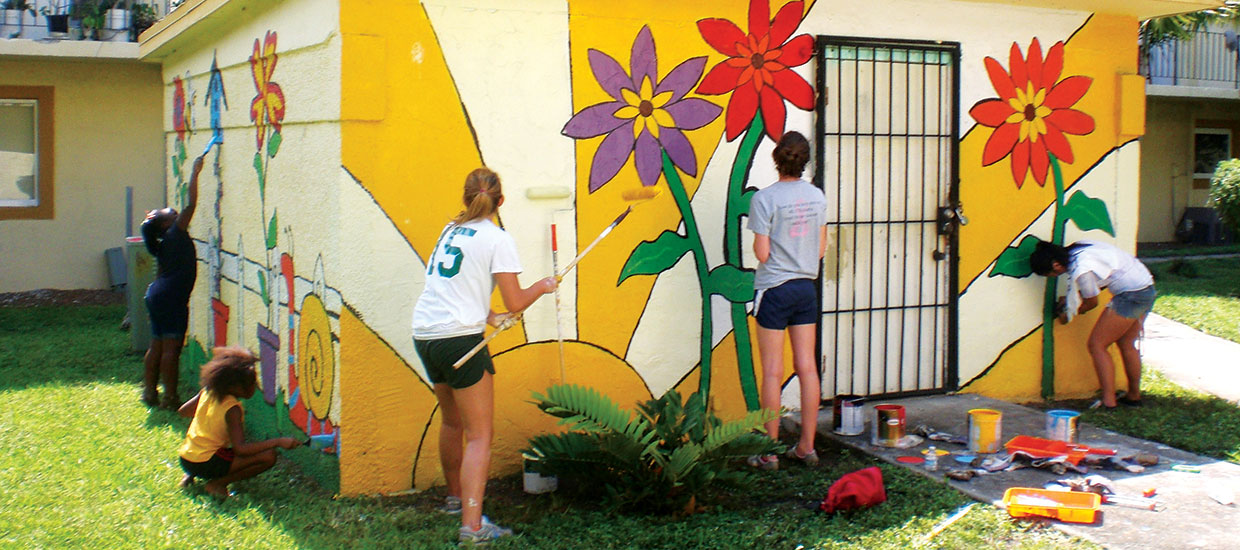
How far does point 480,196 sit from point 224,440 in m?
2.13

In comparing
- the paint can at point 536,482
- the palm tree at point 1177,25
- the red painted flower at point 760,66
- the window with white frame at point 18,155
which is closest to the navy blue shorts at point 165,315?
the paint can at point 536,482

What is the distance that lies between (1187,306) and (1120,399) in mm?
5233

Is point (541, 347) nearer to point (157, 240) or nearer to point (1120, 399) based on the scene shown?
point (157, 240)

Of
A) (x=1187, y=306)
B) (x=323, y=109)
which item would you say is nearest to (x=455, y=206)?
(x=323, y=109)

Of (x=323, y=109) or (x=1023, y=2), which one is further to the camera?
(x=1023, y=2)

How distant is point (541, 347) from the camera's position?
18.9 feet

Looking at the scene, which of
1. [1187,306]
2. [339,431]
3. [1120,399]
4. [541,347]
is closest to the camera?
[339,431]

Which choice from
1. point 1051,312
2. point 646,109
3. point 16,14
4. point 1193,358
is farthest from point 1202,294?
point 16,14

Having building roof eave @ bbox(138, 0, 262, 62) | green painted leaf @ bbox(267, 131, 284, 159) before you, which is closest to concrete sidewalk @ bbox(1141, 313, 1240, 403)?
green painted leaf @ bbox(267, 131, 284, 159)

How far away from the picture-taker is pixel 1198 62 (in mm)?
21266

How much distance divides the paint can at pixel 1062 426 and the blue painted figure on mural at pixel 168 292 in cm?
570

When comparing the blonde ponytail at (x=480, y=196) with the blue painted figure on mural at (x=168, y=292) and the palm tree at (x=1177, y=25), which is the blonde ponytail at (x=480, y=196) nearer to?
the blue painted figure on mural at (x=168, y=292)

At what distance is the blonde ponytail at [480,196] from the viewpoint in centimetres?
464

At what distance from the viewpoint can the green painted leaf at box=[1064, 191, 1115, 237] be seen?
7297 millimetres
